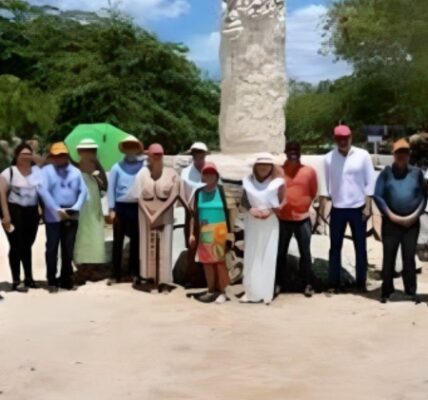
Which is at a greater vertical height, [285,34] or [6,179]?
[285,34]

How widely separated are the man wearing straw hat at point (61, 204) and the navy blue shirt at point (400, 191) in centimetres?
306

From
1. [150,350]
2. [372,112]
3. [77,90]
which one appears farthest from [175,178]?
[372,112]

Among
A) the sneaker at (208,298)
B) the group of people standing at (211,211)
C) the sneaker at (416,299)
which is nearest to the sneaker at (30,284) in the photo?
the group of people standing at (211,211)

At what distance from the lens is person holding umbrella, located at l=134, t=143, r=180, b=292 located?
28.7 feet

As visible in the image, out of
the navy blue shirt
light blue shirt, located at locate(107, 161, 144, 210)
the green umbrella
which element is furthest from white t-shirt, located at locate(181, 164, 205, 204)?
the green umbrella

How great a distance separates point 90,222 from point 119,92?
1383 cm

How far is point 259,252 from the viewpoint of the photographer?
843 cm

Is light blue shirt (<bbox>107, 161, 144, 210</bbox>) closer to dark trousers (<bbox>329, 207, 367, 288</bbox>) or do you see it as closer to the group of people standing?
the group of people standing

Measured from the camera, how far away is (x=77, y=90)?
75.6ft

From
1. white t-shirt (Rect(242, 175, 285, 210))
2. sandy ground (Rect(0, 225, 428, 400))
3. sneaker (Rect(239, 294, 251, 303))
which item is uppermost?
white t-shirt (Rect(242, 175, 285, 210))

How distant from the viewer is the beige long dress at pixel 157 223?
877 cm

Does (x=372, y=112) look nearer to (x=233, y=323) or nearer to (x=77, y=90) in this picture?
(x=77, y=90)

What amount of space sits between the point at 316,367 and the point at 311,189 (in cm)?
274

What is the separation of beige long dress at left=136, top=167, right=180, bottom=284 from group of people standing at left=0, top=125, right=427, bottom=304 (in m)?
0.01
